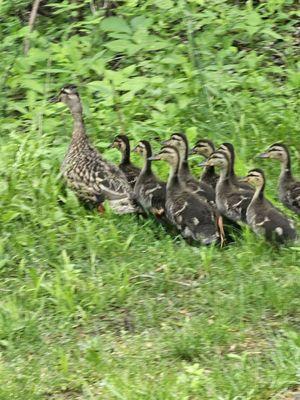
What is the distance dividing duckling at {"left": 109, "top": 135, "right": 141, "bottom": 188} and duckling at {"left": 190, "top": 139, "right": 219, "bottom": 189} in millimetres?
496

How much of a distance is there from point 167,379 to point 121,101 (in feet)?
12.4

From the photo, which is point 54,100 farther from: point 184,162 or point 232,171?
point 232,171

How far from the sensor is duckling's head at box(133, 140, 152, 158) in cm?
789

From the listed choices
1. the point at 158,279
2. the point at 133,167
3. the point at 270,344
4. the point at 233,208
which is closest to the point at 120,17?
the point at 133,167

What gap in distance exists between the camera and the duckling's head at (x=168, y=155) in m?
7.70

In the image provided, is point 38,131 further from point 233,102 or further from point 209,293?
point 209,293

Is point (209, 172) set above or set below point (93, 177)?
below

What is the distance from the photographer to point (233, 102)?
9.16m

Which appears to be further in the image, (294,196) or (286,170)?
(286,170)

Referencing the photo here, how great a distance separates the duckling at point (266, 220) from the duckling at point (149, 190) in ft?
2.40

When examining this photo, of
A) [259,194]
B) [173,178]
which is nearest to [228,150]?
[173,178]

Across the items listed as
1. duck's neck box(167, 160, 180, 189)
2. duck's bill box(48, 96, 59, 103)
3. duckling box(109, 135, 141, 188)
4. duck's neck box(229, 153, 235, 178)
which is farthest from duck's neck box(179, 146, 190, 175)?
duck's bill box(48, 96, 59, 103)

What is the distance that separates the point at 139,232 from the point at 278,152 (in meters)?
1.40

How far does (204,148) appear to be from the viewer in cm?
816
